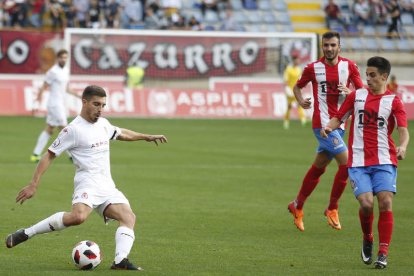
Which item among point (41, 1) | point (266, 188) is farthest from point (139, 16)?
point (266, 188)

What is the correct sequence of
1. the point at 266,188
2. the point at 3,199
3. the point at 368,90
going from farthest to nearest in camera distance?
the point at 266,188 → the point at 3,199 → the point at 368,90

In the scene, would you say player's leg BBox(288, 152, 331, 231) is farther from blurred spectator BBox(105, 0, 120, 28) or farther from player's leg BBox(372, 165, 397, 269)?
blurred spectator BBox(105, 0, 120, 28)

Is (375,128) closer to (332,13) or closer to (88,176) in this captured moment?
(88,176)

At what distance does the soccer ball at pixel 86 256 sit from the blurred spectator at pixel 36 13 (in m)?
27.6

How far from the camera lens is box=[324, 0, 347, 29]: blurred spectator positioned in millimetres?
39781

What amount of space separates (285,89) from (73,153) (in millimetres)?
23201

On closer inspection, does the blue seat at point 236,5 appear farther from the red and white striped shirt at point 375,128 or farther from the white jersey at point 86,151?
the white jersey at point 86,151

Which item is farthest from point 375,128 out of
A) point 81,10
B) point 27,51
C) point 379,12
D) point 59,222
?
point 379,12

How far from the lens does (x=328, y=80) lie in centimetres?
1227

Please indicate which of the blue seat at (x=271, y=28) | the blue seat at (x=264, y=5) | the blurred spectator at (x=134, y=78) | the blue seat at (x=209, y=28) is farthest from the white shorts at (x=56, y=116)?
the blue seat at (x=264, y=5)

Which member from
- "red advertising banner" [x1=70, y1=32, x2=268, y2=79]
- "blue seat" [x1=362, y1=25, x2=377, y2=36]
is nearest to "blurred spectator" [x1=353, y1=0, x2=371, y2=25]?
"blue seat" [x1=362, y1=25, x2=377, y2=36]

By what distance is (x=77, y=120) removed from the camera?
9.30 meters

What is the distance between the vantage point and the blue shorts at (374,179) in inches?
374

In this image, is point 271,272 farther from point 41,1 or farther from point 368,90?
point 41,1
